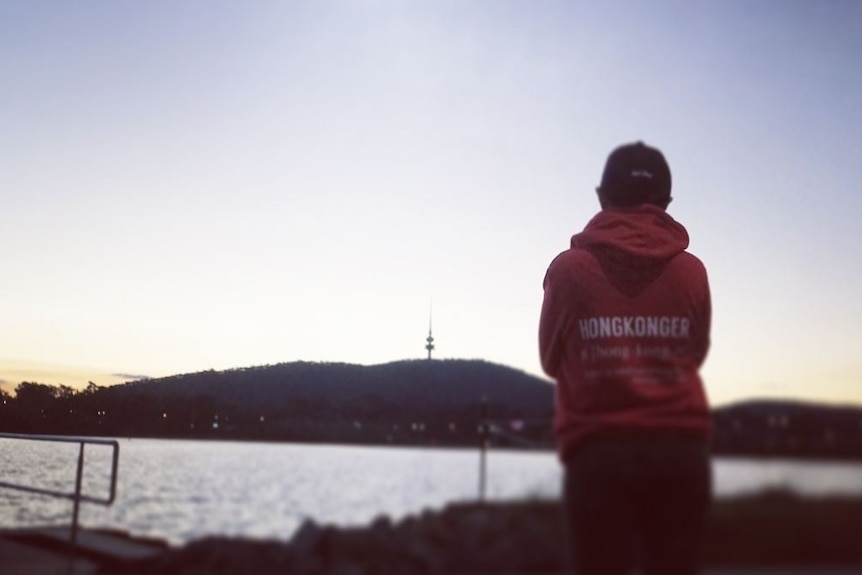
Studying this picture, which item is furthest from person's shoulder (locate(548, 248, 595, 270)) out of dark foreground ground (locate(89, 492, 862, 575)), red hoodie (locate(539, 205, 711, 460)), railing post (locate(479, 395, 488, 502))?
railing post (locate(479, 395, 488, 502))

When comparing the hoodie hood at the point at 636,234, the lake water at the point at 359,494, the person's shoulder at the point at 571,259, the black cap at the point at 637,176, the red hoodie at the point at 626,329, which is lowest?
the lake water at the point at 359,494

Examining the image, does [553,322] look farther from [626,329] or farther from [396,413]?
[396,413]

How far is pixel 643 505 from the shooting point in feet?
6.13

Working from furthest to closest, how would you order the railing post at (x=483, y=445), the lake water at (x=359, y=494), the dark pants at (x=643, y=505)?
the railing post at (x=483, y=445) → the lake water at (x=359, y=494) → the dark pants at (x=643, y=505)

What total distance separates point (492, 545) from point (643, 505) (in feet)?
15.2

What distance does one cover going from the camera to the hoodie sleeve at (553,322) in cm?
214

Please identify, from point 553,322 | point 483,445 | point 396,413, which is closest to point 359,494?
point 396,413

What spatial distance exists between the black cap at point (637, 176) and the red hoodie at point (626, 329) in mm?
36

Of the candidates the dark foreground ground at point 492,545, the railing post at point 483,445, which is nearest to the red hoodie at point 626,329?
the dark foreground ground at point 492,545

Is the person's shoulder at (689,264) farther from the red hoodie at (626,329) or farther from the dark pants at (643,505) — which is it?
the dark pants at (643,505)

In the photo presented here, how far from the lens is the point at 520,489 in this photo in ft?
19.5

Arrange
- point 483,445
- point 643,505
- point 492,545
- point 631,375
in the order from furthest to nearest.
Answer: point 483,445, point 492,545, point 631,375, point 643,505

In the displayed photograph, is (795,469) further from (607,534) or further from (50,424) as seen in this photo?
(50,424)

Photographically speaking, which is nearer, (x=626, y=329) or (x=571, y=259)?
(x=626, y=329)
